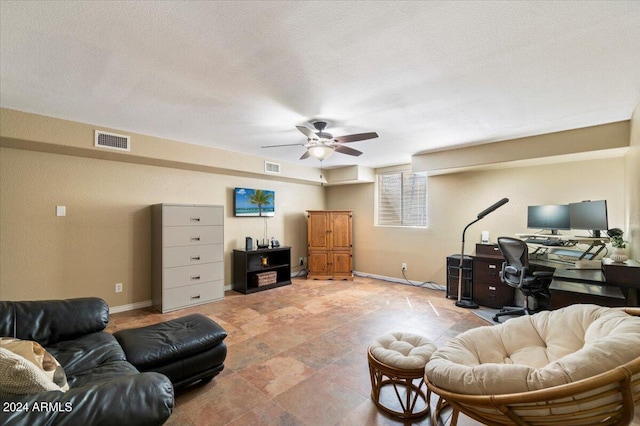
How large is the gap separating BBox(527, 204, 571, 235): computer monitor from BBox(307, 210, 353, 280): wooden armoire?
10.2 ft

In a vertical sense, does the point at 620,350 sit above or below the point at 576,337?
above

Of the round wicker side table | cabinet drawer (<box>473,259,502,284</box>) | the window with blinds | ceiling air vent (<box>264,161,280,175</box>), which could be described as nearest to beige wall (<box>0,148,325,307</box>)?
ceiling air vent (<box>264,161,280,175</box>)

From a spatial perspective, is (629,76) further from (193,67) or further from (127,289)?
(127,289)

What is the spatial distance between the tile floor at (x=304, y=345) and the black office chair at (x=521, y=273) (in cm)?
71

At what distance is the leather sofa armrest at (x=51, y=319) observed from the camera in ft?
6.02

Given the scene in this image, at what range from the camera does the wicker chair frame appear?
1.00 meters

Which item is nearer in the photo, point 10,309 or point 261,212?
point 10,309

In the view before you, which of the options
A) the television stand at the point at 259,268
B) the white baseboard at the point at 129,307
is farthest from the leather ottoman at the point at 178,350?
the television stand at the point at 259,268

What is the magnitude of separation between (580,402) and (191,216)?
4.30m

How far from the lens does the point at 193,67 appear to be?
203 cm

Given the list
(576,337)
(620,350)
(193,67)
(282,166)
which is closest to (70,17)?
(193,67)

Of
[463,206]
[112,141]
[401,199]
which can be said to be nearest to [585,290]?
[463,206]

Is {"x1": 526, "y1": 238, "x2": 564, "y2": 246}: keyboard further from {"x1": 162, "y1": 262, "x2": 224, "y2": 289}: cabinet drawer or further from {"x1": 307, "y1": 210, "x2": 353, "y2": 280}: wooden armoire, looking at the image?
{"x1": 162, "y1": 262, "x2": 224, "y2": 289}: cabinet drawer

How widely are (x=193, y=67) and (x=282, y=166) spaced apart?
3.31 m
